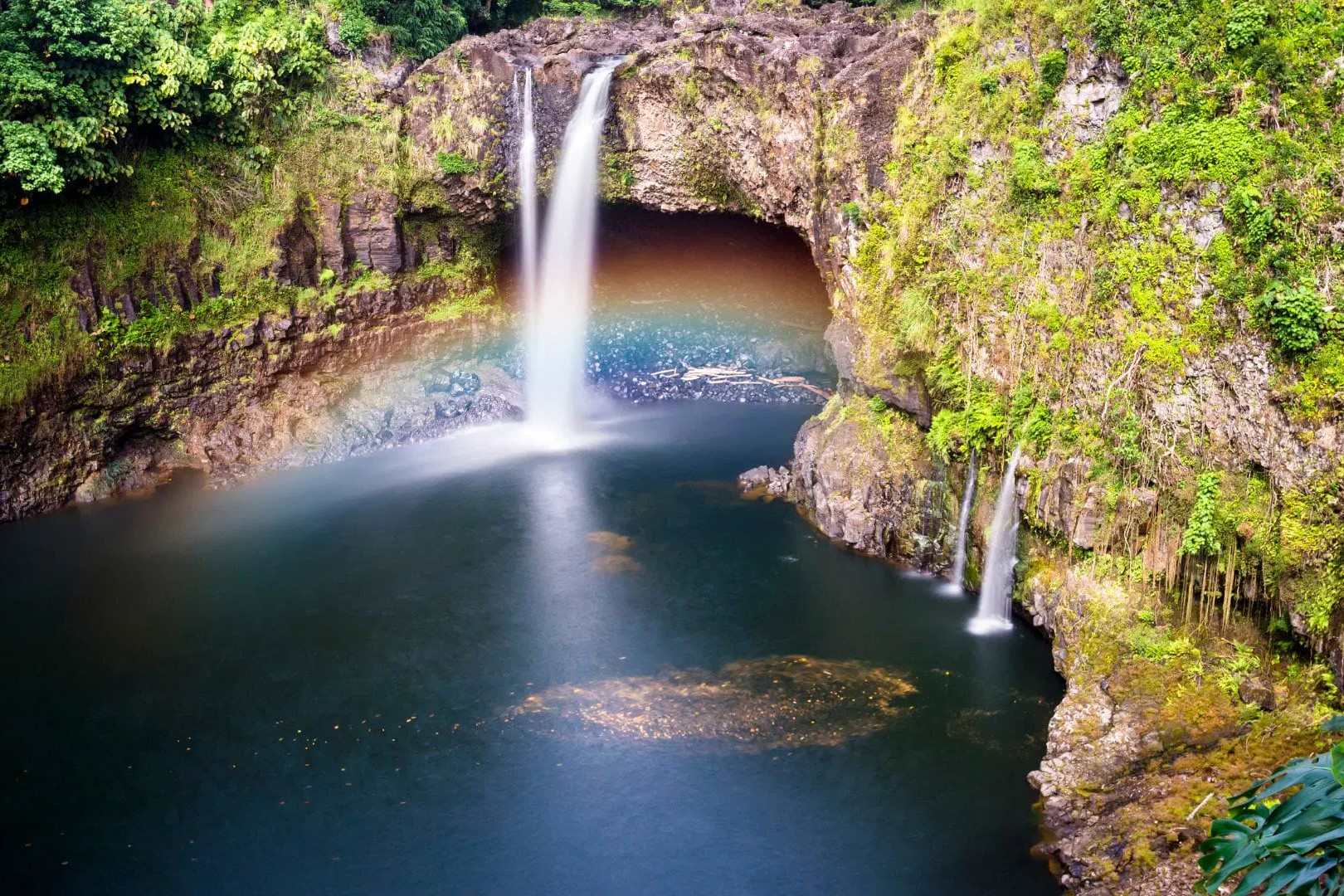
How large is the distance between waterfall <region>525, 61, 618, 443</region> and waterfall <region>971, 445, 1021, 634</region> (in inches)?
498

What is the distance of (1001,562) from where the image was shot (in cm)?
1722

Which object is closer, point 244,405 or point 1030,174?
point 1030,174

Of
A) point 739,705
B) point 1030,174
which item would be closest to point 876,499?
point 739,705

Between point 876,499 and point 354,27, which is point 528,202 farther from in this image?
point 876,499

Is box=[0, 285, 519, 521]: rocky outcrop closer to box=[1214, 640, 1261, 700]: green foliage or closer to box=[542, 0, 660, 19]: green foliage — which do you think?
box=[542, 0, 660, 19]: green foliage

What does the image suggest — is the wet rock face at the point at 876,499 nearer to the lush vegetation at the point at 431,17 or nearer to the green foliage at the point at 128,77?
the lush vegetation at the point at 431,17

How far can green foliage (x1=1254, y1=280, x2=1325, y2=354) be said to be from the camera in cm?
1260

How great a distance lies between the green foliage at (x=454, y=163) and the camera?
85.4ft

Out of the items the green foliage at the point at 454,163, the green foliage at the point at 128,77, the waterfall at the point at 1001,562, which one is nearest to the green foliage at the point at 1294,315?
the waterfall at the point at 1001,562

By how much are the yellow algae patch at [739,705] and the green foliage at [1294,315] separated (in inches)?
268

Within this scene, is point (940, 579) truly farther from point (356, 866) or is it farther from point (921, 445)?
point (356, 866)

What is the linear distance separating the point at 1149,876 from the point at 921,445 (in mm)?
9687

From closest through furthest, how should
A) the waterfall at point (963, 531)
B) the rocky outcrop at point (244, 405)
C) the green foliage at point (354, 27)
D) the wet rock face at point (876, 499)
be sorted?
the waterfall at point (963, 531) → the wet rock face at point (876, 499) → the rocky outcrop at point (244, 405) → the green foliage at point (354, 27)

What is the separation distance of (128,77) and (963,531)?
18.9m
